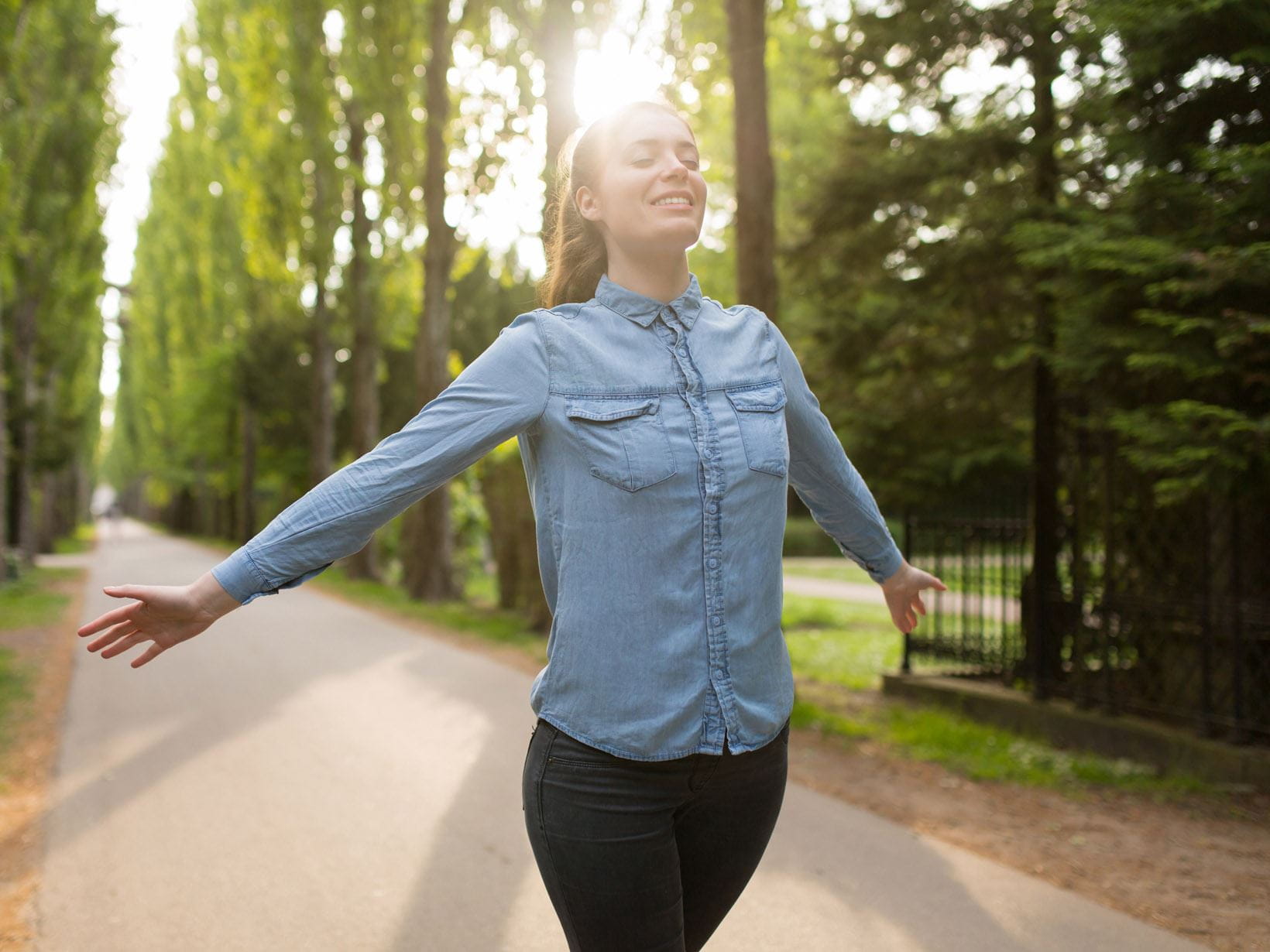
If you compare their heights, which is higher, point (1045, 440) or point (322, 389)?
point (322, 389)

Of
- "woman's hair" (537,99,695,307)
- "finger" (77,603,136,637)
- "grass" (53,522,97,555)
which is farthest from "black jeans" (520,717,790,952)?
"grass" (53,522,97,555)

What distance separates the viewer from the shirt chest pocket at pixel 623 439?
70.1 inches

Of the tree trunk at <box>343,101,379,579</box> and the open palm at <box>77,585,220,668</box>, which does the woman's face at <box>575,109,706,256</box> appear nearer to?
the open palm at <box>77,585,220,668</box>

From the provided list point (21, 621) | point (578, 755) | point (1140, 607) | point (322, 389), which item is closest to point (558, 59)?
point (1140, 607)

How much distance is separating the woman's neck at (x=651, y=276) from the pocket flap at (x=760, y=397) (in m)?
0.21

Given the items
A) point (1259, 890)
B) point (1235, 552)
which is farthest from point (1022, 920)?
point (1235, 552)

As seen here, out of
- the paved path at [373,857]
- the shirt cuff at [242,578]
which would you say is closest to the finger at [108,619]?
the shirt cuff at [242,578]

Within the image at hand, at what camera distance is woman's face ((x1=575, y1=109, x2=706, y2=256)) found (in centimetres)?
189

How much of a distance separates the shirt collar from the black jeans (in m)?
0.70

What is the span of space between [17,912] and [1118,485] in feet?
22.4

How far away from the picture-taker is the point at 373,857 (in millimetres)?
5109

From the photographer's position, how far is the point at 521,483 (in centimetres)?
1627

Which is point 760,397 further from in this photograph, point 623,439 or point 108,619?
point 108,619

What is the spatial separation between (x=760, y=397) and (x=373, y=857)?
12.8ft
